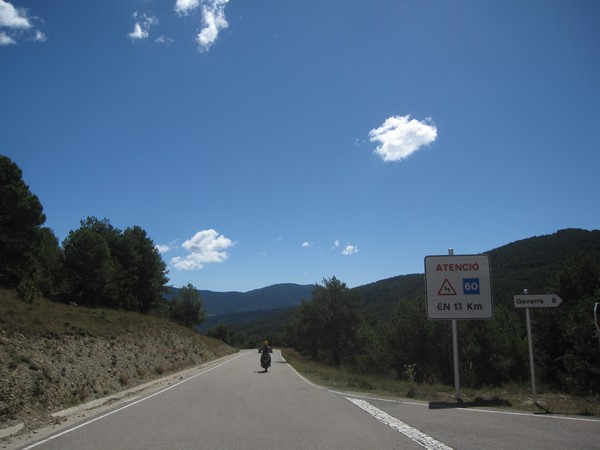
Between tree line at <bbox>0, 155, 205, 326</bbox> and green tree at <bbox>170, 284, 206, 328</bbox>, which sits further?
green tree at <bbox>170, 284, 206, 328</bbox>

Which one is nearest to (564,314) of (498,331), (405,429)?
(498,331)

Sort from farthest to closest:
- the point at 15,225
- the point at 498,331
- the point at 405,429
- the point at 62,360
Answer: the point at 498,331 < the point at 15,225 < the point at 62,360 < the point at 405,429

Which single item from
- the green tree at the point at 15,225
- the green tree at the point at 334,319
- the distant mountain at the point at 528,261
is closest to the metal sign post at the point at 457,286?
the green tree at the point at 15,225

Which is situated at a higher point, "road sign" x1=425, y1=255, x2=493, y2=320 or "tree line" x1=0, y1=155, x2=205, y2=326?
"tree line" x1=0, y1=155, x2=205, y2=326

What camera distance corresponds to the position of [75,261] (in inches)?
1895

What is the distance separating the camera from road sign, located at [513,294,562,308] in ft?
39.8

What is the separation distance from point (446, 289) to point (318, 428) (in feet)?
25.0

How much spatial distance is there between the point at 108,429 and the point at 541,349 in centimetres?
3426

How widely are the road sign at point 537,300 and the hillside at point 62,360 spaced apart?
493 inches

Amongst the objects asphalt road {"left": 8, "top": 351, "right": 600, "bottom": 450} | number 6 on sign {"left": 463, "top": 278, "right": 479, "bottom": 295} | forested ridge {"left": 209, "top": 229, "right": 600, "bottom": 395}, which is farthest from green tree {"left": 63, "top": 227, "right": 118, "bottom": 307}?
number 6 on sign {"left": 463, "top": 278, "right": 479, "bottom": 295}

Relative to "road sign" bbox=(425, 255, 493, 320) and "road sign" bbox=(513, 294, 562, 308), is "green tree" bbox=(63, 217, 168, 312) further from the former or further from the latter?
"road sign" bbox=(513, 294, 562, 308)

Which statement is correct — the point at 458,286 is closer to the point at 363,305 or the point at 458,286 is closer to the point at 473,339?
the point at 473,339

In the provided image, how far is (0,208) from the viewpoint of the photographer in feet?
117

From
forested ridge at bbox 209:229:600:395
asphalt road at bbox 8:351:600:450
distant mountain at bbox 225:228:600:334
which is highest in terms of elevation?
distant mountain at bbox 225:228:600:334
